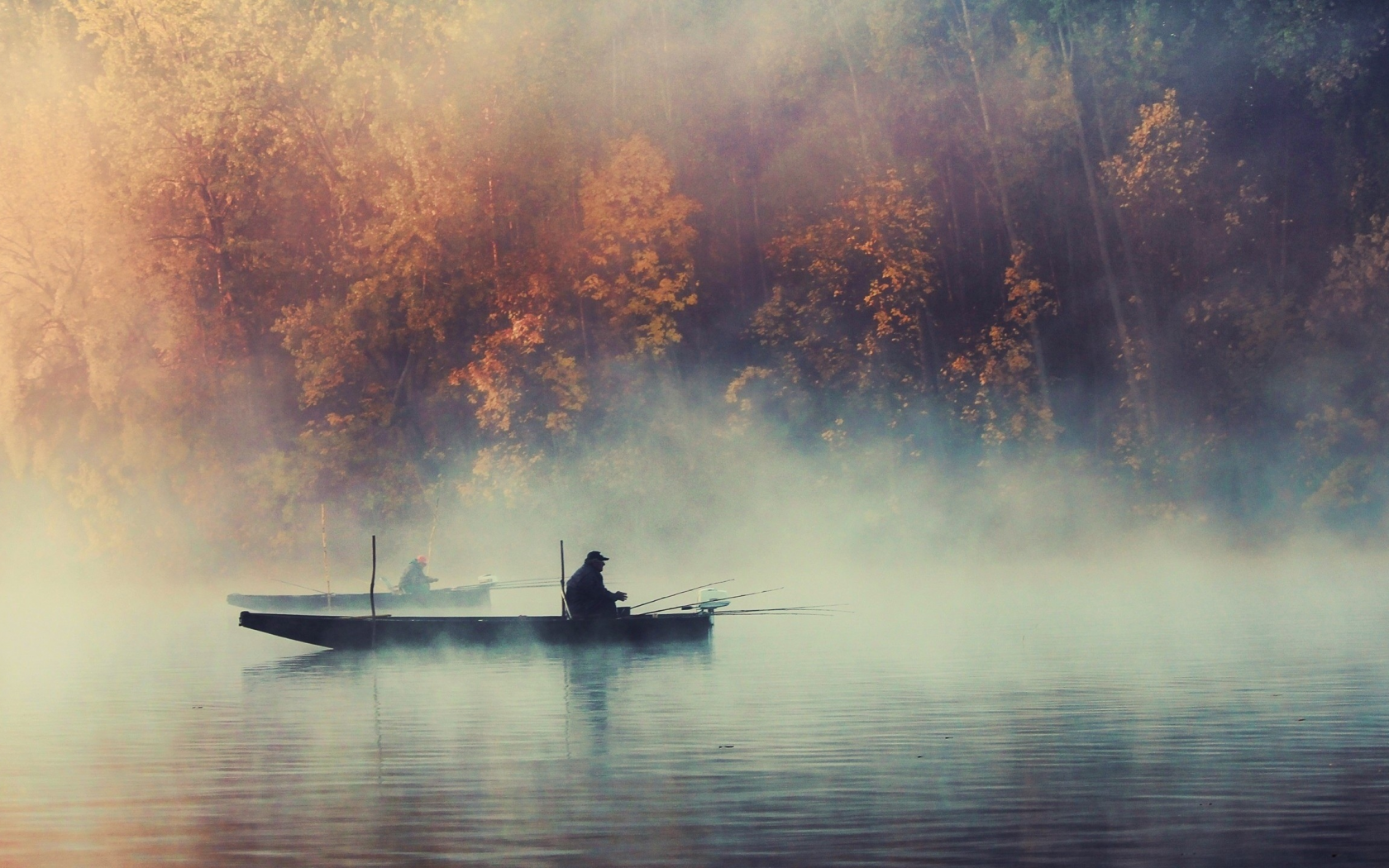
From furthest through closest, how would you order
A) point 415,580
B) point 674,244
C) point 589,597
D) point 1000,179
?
point 1000,179 < point 674,244 < point 415,580 < point 589,597

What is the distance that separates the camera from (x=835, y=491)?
159 ft

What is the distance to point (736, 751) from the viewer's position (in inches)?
669

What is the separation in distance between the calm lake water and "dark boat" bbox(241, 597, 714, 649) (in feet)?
0.93

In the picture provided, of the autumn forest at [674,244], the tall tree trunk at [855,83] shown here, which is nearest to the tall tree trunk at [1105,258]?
the autumn forest at [674,244]

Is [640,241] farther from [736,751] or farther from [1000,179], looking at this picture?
[736,751]

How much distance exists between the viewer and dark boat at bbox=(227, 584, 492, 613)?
3509cm

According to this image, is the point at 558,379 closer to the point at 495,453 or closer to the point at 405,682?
the point at 495,453

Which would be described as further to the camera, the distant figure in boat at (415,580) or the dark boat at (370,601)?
the distant figure in boat at (415,580)

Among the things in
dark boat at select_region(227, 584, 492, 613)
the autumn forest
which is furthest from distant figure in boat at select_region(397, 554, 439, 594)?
the autumn forest

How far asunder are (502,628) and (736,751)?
10399mm

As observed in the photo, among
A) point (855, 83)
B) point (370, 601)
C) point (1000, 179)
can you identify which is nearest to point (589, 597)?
point (370, 601)

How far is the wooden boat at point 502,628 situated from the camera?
26.7 metres

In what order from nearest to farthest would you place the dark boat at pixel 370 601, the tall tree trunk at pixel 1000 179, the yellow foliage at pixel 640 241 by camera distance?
the dark boat at pixel 370 601 < the tall tree trunk at pixel 1000 179 < the yellow foliage at pixel 640 241

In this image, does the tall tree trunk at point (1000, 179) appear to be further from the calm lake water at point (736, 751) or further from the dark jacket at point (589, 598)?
the dark jacket at point (589, 598)
